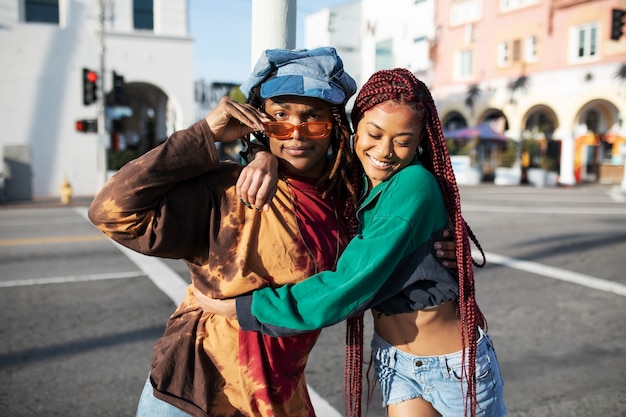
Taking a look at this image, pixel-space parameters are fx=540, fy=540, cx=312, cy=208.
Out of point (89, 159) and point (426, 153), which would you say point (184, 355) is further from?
point (89, 159)

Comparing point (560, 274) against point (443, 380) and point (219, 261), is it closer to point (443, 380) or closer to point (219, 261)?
point (443, 380)

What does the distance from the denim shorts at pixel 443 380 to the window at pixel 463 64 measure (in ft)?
97.0

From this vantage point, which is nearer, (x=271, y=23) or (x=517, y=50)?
(x=271, y=23)

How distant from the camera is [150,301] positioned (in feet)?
19.1

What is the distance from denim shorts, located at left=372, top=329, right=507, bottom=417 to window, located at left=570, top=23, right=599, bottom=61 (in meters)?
25.9

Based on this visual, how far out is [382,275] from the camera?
1684mm

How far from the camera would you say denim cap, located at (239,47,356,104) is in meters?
1.82

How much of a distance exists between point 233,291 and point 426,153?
2.81ft

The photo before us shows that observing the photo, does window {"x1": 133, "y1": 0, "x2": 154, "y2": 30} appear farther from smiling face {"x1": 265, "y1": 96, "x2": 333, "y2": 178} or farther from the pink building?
smiling face {"x1": 265, "y1": 96, "x2": 333, "y2": 178}

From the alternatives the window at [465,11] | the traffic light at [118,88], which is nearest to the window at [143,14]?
the traffic light at [118,88]

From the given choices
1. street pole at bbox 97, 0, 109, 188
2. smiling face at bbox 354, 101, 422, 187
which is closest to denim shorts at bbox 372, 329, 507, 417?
smiling face at bbox 354, 101, 422, 187

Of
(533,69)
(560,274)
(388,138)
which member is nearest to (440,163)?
(388,138)

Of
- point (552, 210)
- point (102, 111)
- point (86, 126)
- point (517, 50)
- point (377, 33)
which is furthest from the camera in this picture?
point (517, 50)

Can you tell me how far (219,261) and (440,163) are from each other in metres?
0.85
